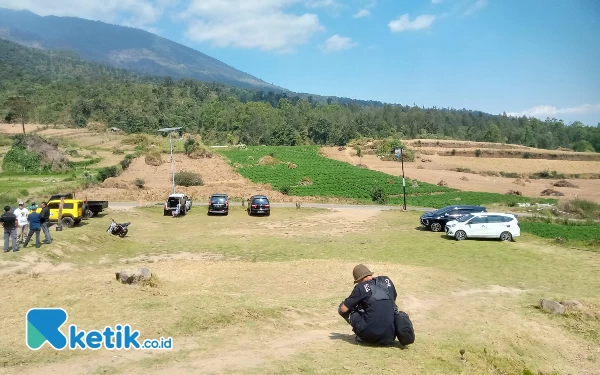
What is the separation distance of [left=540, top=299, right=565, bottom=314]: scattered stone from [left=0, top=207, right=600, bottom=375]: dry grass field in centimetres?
27

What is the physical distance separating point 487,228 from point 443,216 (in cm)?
355

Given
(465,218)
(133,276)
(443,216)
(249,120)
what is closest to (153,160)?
(443,216)

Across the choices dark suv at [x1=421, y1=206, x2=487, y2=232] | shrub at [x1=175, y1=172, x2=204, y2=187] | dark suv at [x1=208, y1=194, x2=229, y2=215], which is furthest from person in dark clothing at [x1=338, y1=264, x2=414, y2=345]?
shrub at [x1=175, y1=172, x2=204, y2=187]

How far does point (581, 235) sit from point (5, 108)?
128875 mm

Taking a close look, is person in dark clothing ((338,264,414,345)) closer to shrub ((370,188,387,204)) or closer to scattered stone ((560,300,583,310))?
scattered stone ((560,300,583,310))

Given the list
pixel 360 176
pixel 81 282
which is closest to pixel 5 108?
pixel 360 176

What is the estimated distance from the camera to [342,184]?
2281 inches

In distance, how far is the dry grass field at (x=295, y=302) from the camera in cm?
835

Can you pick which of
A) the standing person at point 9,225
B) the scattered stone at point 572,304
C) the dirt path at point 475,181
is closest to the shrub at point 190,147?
the dirt path at point 475,181

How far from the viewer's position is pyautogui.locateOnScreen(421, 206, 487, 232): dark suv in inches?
1179

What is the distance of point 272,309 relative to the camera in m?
11.8

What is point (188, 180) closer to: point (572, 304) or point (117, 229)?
point (117, 229)

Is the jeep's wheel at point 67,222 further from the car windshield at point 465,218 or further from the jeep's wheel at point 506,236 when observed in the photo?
the jeep's wheel at point 506,236

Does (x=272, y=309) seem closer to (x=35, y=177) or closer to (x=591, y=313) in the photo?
(x=591, y=313)
